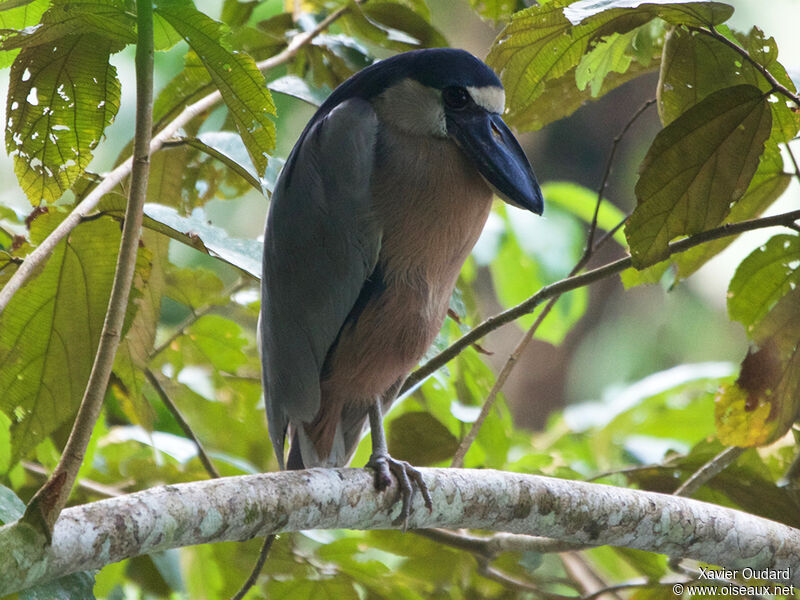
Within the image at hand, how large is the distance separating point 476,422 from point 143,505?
0.87 m

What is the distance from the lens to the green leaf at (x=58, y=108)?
1131mm

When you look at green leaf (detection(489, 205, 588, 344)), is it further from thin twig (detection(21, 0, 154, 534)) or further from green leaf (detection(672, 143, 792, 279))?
thin twig (detection(21, 0, 154, 534))

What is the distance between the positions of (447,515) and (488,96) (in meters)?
0.73

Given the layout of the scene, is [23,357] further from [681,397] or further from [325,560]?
[681,397]

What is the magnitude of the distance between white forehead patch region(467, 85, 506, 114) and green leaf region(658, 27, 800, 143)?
28 centimetres

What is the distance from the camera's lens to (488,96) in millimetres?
1512

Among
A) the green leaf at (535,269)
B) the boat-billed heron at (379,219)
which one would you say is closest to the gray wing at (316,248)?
the boat-billed heron at (379,219)

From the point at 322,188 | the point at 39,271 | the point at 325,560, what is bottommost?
the point at 325,560

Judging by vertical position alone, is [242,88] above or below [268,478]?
above

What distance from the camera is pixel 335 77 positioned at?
203 cm

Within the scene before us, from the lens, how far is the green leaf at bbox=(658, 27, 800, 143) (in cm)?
144

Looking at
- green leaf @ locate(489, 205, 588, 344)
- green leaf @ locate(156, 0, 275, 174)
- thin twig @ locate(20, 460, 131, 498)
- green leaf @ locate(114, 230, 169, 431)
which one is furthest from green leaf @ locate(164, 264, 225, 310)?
green leaf @ locate(489, 205, 588, 344)

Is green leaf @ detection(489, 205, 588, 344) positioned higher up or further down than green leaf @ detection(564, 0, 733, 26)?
further down

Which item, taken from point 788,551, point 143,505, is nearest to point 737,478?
point 788,551
